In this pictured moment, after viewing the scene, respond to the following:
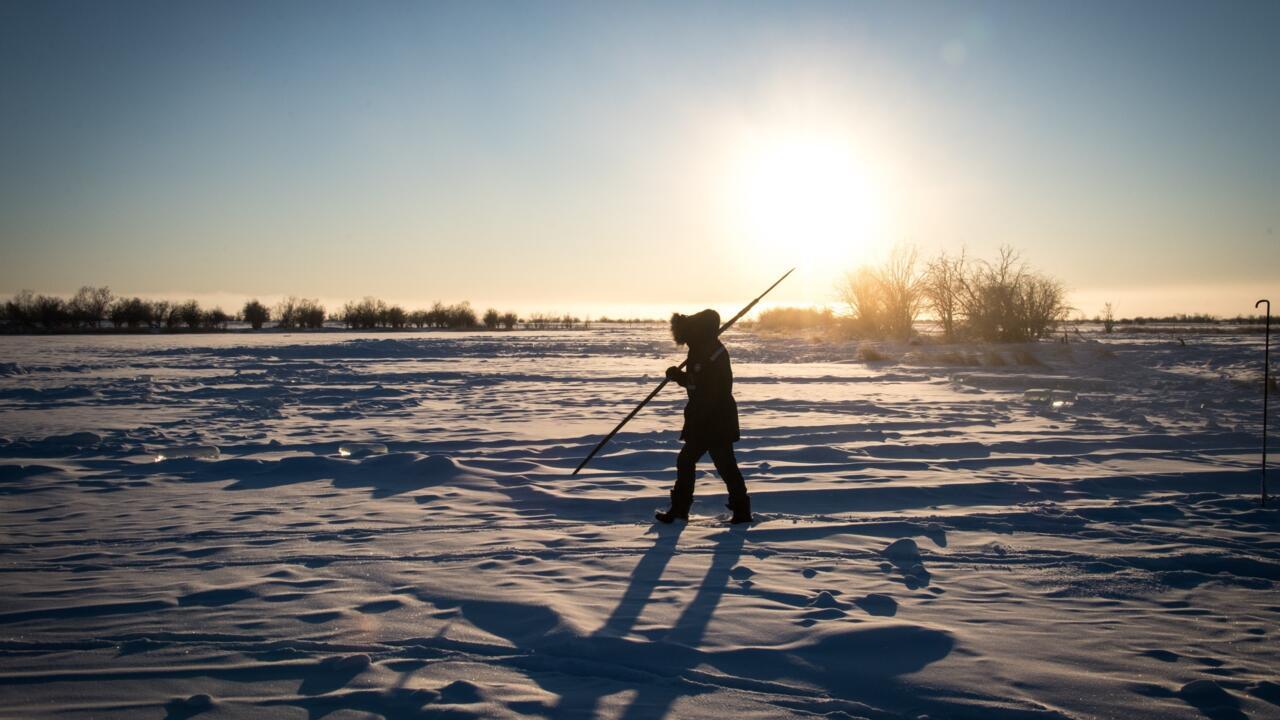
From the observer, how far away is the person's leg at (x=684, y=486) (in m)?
4.68

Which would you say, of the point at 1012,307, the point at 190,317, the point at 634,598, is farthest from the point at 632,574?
the point at 190,317

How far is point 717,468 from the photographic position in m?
4.62

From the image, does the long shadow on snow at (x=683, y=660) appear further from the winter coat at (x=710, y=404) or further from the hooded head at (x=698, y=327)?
the hooded head at (x=698, y=327)

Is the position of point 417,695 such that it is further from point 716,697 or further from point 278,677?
point 716,697

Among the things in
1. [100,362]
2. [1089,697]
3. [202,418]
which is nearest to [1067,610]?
[1089,697]

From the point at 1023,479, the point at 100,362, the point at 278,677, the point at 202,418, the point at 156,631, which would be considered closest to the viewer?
the point at 278,677

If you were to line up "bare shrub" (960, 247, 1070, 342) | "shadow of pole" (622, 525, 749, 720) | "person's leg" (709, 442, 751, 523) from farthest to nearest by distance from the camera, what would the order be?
"bare shrub" (960, 247, 1070, 342) < "person's leg" (709, 442, 751, 523) < "shadow of pole" (622, 525, 749, 720)

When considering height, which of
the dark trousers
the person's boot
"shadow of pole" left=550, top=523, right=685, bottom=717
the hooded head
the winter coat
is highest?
the hooded head

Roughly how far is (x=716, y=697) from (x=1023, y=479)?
14.8 feet

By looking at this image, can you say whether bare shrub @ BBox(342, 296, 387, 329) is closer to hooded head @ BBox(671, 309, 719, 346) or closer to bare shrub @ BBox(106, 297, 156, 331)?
bare shrub @ BBox(106, 297, 156, 331)

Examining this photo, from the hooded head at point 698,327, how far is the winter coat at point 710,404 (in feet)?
0.28

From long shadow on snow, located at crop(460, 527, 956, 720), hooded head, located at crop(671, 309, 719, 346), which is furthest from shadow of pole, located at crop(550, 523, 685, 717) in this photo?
hooded head, located at crop(671, 309, 719, 346)

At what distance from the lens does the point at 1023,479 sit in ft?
18.7

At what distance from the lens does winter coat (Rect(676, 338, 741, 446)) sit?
185 inches
